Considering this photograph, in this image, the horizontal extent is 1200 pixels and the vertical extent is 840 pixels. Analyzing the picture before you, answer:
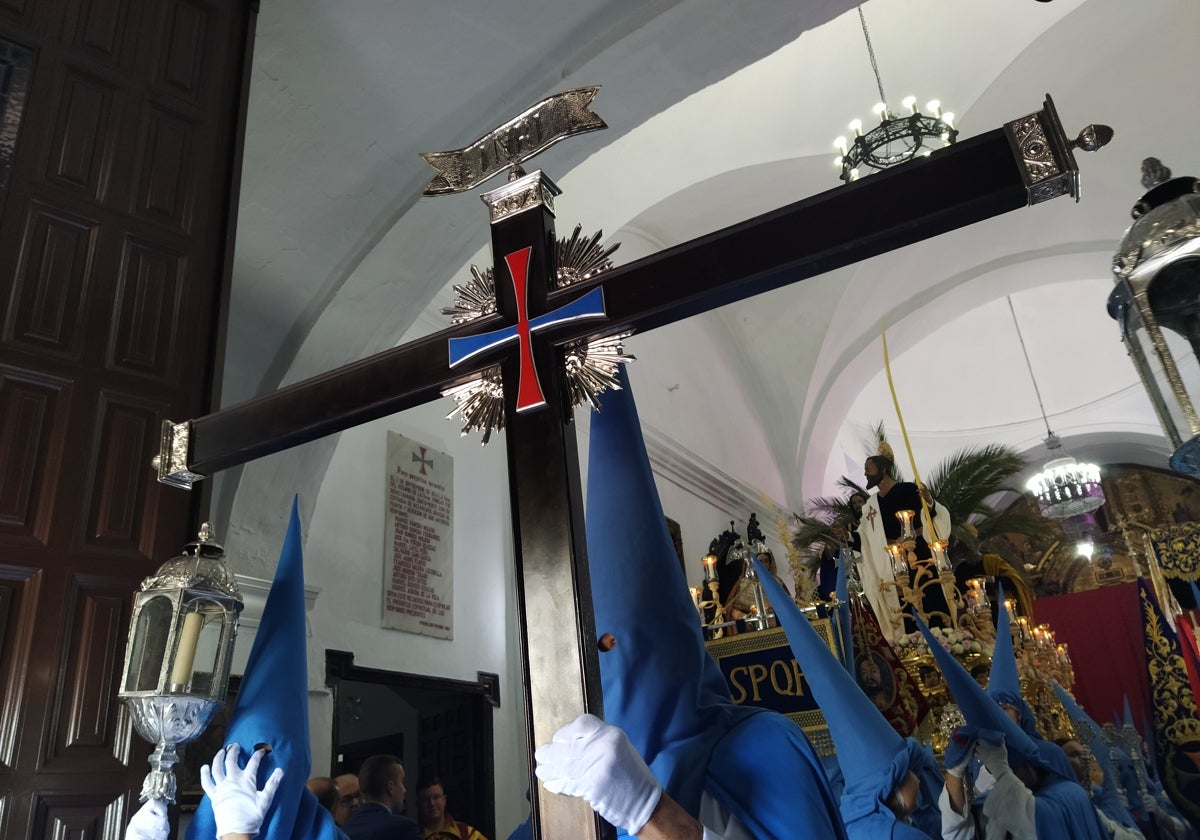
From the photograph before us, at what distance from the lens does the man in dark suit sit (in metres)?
3.76

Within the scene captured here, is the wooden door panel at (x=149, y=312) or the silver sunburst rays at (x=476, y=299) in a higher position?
the wooden door panel at (x=149, y=312)

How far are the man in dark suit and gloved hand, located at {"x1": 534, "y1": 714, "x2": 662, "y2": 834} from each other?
8.58ft

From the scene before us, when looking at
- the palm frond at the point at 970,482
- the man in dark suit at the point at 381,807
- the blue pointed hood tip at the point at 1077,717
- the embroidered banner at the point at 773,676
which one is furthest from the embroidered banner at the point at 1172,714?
the man in dark suit at the point at 381,807

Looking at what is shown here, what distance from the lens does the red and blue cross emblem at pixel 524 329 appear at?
1833mm

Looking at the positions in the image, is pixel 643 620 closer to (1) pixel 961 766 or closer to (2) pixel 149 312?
(2) pixel 149 312

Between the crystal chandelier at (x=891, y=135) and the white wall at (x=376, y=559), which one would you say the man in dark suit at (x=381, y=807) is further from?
the crystal chandelier at (x=891, y=135)

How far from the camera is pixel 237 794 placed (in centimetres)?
209

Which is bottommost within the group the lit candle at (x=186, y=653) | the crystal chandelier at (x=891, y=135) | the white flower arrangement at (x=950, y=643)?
the lit candle at (x=186, y=653)

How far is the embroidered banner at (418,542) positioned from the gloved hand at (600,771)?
4178 millimetres

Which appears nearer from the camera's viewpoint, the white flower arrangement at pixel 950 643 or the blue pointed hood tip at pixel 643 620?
the blue pointed hood tip at pixel 643 620

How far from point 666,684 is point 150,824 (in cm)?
122

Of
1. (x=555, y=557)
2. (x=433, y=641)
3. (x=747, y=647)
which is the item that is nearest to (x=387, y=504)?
(x=433, y=641)

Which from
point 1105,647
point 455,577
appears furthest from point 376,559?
point 1105,647

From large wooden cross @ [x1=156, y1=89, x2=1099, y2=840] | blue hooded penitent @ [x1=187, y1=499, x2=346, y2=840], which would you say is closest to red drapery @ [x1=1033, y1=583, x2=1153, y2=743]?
blue hooded penitent @ [x1=187, y1=499, x2=346, y2=840]
